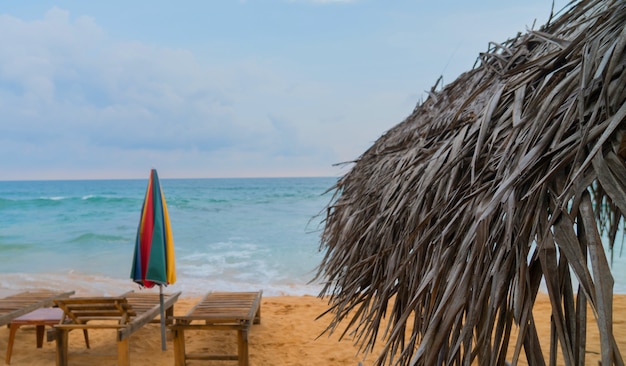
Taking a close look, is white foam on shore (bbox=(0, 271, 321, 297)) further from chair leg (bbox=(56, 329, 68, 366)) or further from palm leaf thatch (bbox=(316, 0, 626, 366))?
palm leaf thatch (bbox=(316, 0, 626, 366))

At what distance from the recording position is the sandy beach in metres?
4.38

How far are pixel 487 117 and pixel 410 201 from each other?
516 mm

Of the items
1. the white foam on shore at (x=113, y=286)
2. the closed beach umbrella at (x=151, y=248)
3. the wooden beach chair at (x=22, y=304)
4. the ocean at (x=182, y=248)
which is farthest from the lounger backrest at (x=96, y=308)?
the white foam on shore at (x=113, y=286)

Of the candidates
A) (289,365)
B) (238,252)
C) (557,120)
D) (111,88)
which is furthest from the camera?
(111,88)

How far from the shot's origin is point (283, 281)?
31.7 feet

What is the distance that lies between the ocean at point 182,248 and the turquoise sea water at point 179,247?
2 cm

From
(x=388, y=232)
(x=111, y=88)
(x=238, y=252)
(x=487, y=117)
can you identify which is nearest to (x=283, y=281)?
(x=238, y=252)

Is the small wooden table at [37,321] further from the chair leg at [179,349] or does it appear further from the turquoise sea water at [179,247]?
the turquoise sea water at [179,247]

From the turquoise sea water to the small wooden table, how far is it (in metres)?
2.84

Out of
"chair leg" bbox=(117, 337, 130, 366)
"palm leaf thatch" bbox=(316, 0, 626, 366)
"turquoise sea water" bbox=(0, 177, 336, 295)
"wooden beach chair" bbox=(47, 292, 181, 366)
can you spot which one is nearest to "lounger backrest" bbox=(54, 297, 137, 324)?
"wooden beach chair" bbox=(47, 292, 181, 366)

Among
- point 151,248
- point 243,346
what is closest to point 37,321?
point 151,248

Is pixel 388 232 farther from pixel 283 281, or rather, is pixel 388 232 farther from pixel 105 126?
pixel 105 126

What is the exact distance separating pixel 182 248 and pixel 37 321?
33.7 feet

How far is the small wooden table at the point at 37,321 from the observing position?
436 cm
